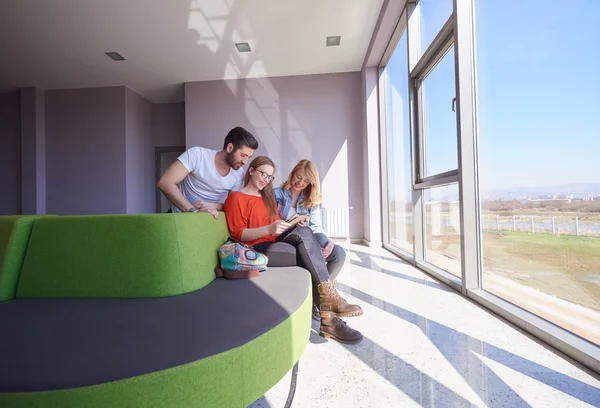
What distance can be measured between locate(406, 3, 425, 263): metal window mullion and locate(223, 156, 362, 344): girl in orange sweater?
6.02 ft

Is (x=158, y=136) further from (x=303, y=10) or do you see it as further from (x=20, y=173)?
(x=303, y=10)

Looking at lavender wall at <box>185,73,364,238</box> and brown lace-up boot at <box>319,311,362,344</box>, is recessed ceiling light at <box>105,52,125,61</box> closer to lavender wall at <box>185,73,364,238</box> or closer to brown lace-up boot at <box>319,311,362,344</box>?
lavender wall at <box>185,73,364,238</box>

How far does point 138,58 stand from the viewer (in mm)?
4926

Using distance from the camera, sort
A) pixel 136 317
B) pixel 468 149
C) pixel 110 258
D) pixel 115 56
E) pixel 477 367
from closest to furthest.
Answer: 1. pixel 136 317
2. pixel 110 258
3. pixel 477 367
4. pixel 468 149
5. pixel 115 56

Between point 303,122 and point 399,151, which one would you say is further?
point 303,122

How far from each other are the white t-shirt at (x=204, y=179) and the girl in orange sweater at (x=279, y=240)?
0.17 metres

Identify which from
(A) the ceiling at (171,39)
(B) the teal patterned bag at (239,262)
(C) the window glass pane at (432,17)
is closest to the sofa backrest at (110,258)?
(B) the teal patterned bag at (239,262)

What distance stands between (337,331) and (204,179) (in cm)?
125

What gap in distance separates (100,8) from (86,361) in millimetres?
4510

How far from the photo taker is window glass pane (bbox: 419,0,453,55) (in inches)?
102

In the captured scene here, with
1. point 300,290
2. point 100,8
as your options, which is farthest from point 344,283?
point 100,8

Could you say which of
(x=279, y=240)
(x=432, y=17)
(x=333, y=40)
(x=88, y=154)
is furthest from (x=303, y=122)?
(x=88, y=154)

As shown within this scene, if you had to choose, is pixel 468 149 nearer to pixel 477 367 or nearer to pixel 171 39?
pixel 477 367

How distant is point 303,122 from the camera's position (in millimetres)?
5512
